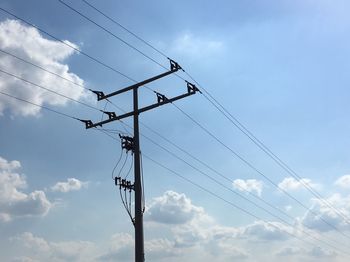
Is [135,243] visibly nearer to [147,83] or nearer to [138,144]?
[138,144]

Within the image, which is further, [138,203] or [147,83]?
[147,83]

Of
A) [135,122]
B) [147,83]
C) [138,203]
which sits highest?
[147,83]

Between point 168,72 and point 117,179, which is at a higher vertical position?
point 168,72

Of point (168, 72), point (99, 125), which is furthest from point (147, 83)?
point (99, 125)

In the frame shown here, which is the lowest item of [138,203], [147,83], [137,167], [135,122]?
[138,203]

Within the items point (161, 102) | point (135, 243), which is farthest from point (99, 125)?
point (135, 243)

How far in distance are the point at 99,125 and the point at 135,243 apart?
270 inches

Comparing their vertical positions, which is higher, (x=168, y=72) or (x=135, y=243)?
→ (x=168, y=72)

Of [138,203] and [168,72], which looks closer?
[138,203]

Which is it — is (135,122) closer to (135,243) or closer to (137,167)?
(137,167)

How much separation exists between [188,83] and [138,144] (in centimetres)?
401

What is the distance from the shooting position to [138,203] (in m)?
27.1

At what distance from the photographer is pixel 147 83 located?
2995cm

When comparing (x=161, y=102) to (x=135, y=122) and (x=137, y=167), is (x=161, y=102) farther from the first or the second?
(x=137, y=167)
